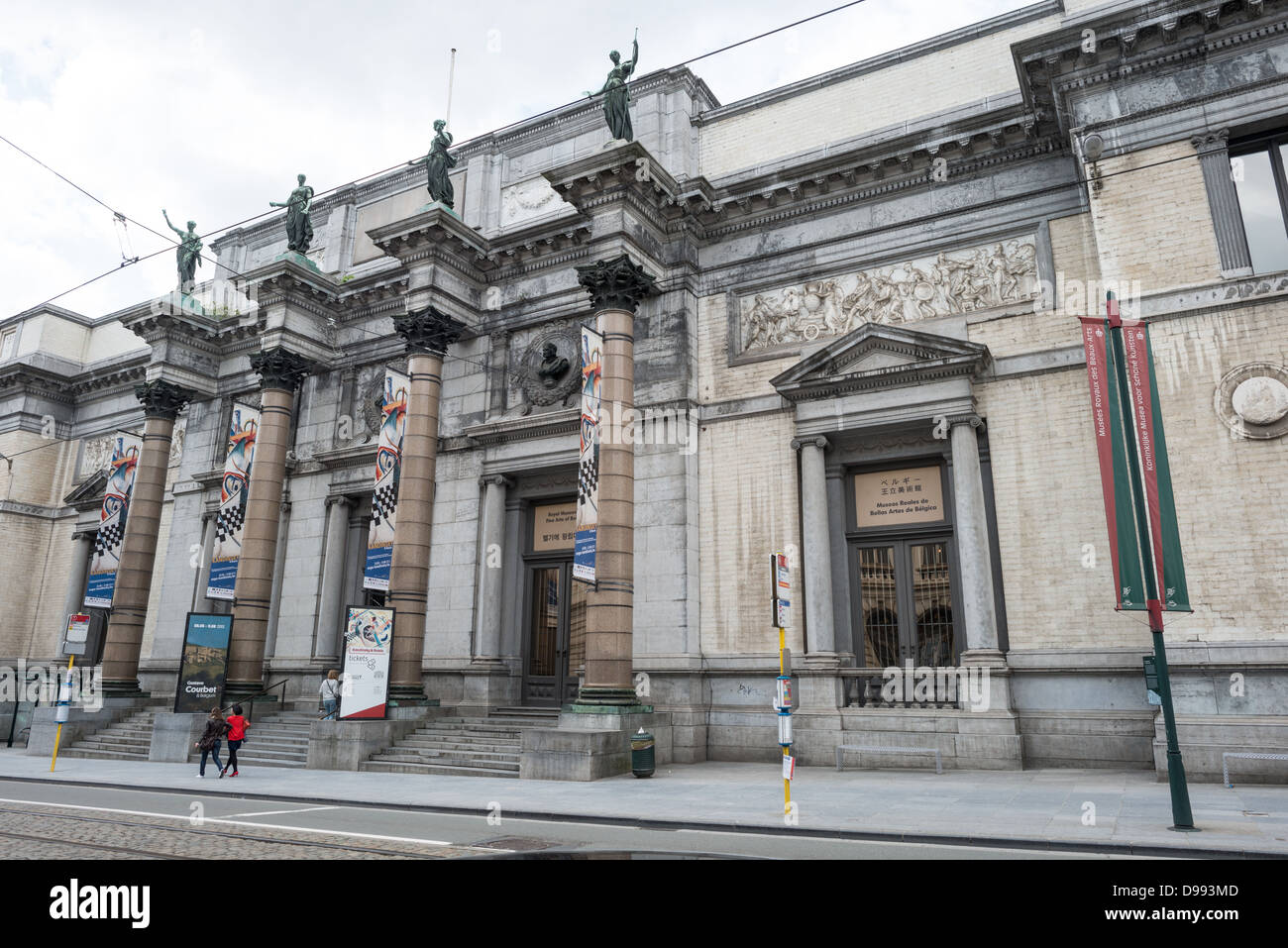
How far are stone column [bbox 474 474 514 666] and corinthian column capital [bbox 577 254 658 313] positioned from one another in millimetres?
5819

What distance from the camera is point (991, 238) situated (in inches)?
730

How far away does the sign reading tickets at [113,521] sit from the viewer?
25984mm

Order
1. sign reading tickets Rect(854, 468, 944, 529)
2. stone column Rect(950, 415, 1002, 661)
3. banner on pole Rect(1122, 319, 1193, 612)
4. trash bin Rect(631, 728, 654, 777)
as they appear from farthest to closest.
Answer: sign reading tickets Rect(854, 468, 944, 529), stone column Rect(950, 415, 1002, 661), trash bin Rect(631, 728, 654, 777), banner on pole Rect(1122, 319, 1193, 612)

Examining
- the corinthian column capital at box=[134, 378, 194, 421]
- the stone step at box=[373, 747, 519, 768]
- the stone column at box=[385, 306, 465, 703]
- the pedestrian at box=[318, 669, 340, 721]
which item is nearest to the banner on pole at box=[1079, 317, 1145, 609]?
the stone step at box=[373, 747, 519, 768]

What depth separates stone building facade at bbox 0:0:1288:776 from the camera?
15117 millimetres

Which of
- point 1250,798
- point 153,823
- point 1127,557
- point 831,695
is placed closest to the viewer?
point 153,823

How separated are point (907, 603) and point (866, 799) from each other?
22.3 ft

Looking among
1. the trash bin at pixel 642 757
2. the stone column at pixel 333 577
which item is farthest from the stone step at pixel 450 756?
the stone column at pixel 333 577

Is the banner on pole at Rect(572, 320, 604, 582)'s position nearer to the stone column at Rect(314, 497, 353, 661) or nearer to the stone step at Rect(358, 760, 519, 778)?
the stone step at Rect(358, 760, 519, 778)

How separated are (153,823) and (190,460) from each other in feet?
69.6

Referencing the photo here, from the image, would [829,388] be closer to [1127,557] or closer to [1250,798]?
[1127,557]

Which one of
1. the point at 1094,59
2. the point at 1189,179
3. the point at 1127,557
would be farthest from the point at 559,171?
the point at 1127,557

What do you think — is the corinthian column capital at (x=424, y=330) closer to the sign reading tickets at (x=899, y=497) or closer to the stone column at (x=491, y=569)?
the stone column at (x=491, y=569)

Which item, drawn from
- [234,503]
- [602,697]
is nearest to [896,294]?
[602,697]
